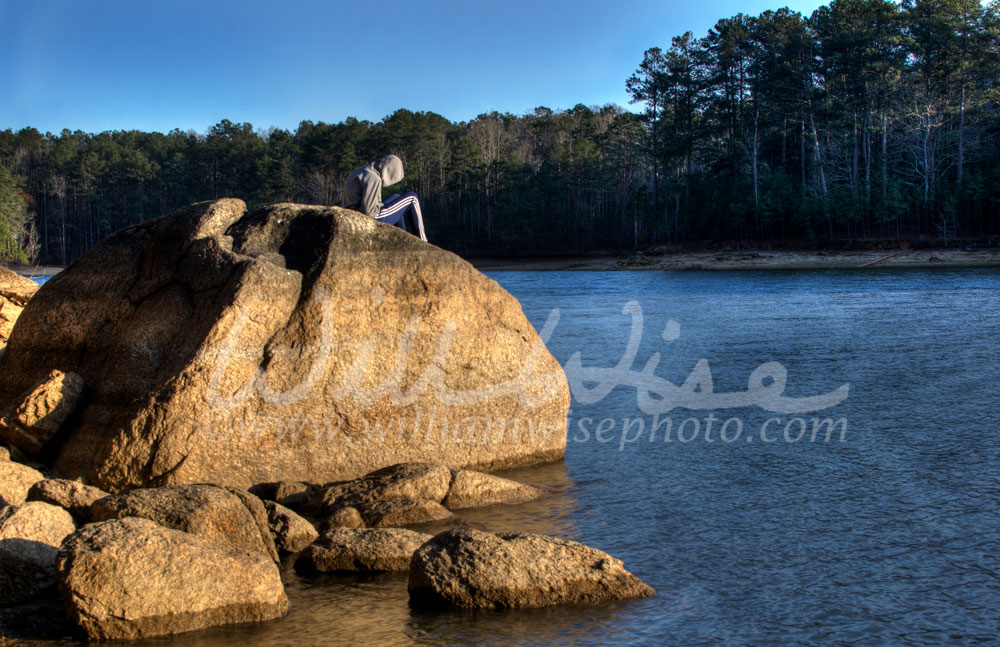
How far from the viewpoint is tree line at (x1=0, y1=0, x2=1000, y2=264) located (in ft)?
197

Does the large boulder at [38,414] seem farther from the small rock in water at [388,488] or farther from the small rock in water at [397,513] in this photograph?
the small rock in water at [397,513]

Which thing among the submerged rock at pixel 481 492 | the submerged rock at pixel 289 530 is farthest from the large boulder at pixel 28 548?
Result: the submerged rock at pixel 481 492

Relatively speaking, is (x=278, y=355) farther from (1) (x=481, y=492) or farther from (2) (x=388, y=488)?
(1) (x=481, y=492)

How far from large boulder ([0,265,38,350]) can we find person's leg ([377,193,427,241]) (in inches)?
163

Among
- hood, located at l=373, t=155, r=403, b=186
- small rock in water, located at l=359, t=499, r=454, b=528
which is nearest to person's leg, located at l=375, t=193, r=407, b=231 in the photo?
hood, located at l=373, t=155, r=403, b=186

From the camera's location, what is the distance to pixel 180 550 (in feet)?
17.6

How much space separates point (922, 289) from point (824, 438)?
89.1 feet

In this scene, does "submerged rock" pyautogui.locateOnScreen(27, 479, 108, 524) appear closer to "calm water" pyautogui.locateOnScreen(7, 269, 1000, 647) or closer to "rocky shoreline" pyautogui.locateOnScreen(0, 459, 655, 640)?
"rocky shoreline" pyautogui.locateOnScreen(0, 459, 655, 640)

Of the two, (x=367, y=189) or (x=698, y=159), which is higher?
(x=698, y=159)

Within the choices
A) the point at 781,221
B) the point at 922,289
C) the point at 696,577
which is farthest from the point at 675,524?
the point at 781,221

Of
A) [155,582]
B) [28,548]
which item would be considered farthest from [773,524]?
[28,548]

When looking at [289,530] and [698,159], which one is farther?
[698,159]

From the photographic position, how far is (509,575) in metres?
5.70

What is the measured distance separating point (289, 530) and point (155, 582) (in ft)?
5.04
